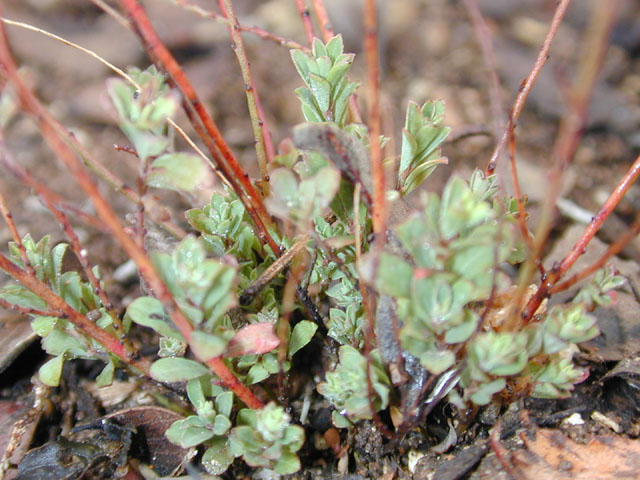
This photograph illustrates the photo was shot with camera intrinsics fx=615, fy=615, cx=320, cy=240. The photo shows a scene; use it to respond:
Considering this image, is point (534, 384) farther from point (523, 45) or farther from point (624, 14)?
point (624, 14)

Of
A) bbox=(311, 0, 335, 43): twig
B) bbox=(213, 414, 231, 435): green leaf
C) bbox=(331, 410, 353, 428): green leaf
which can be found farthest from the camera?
bbox=(311, 0, 335, 43): twig

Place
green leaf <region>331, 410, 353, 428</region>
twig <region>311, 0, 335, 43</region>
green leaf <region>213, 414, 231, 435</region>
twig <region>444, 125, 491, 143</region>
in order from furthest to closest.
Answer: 1. twig <region>444, 125, 491, 143</region>
2. twig <region>311, 0, 335, 43</region>
3. green leaf <region>331, 410, 353, 428</region>
4. green leaf <region>213, 414, 231, 435</region>

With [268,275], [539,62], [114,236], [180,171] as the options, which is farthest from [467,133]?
[114,236]

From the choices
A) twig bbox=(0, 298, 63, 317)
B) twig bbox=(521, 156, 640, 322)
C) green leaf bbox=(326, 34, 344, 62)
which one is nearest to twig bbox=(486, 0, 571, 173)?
twig bbox=(521, 156, 640, 322)

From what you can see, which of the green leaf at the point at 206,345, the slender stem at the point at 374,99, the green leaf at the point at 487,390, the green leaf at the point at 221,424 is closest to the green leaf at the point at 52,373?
the green leaf at the point at 221,424

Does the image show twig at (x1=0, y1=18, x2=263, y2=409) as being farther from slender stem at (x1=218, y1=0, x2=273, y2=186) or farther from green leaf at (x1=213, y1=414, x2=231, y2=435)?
slender stem at (x1=218, y1=0, x2=273, y2=186)

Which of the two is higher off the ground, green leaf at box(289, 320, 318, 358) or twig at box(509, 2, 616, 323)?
twig at box(509, 2, 616, 323)

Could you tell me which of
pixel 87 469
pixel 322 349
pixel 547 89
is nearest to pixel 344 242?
pixel 322 349
